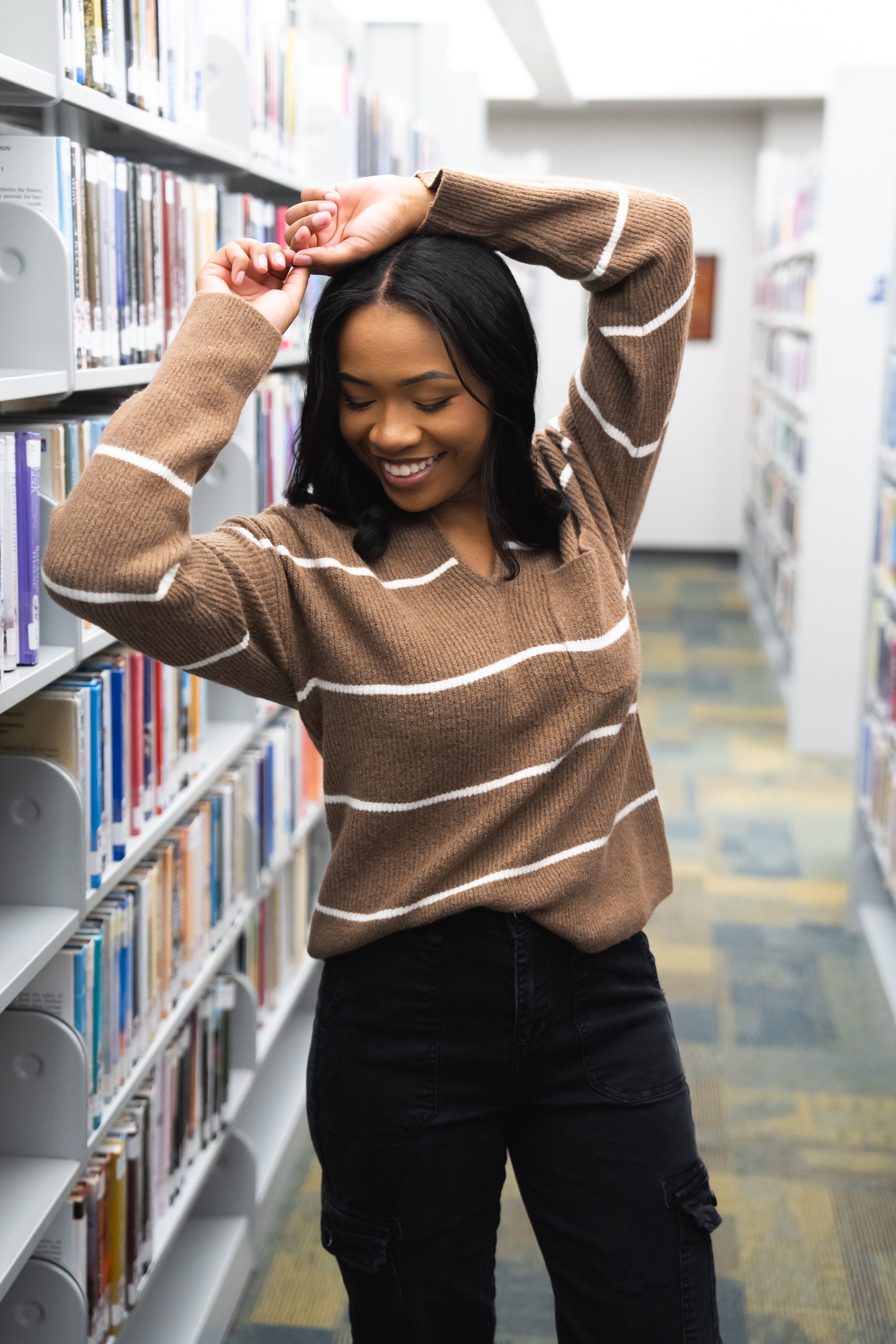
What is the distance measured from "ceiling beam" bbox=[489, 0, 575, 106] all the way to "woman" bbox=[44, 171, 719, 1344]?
3621 millimetres

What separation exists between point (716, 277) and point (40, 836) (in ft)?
26.1

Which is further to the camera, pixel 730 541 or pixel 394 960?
pixel 730 541

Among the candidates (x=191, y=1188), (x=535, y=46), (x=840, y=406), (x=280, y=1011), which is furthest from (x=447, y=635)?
(x=535, y=46)

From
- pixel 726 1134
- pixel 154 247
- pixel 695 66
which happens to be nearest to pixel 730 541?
pixel 695 66

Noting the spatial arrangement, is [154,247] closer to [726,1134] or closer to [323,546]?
[323,546]

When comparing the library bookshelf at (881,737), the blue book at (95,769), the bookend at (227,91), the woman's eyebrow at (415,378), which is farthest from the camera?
the library bookshelf at (881,737)

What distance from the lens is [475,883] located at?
110cm

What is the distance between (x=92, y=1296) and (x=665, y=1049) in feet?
2.58

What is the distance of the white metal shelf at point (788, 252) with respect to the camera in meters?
5.27

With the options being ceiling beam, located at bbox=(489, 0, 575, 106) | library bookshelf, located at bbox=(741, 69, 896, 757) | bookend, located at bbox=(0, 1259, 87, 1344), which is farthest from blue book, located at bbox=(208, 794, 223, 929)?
ceiling beam, located at bbox=(489, 0, 575, 106)

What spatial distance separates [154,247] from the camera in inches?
62.8

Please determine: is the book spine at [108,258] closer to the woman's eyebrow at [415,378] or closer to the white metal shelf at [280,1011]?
the woman's eyebrow at [415,378]

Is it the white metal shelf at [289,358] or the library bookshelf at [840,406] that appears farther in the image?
the library bookshelf at [840,406]

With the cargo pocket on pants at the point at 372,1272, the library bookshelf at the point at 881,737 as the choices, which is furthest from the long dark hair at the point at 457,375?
the library bookshelf at the point at 881,737
